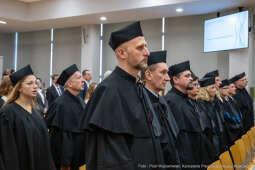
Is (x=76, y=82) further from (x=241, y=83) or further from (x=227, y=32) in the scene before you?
(x=227, y=32)

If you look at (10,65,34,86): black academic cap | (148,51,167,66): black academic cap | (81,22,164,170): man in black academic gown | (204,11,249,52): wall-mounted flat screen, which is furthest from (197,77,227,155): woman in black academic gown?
(204,11,249,52): wall-mounted flat screen

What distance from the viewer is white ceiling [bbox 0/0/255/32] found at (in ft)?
30.3

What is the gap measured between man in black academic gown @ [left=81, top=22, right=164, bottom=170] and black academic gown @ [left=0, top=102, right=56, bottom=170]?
1.44m

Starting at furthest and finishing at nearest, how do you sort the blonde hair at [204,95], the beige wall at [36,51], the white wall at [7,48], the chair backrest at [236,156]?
the white wall at [7,48] < the beige wall at [36,51] < the blonde hair at [204,95] < the chair backrest at [236,156]

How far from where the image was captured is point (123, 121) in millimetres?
2045

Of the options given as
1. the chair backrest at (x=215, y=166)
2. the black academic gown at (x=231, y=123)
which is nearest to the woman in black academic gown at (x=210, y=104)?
the black academic gown at (x=231, y=123)

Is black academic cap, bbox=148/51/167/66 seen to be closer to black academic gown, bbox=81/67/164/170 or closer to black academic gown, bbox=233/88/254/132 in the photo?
black academic gown, bbox=81/67/164/170

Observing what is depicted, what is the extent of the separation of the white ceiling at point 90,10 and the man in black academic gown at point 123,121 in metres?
7.06

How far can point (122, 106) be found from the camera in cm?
212

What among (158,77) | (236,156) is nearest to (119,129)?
(158,77)

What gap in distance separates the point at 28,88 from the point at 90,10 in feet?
23.8

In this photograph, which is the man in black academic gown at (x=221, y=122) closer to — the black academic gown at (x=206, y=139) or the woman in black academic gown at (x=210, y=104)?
the woman in black academic gown at (x=210, y=104)

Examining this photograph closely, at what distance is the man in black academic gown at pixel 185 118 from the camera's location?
3.44 m

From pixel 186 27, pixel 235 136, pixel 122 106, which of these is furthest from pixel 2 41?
pixel 122 106
